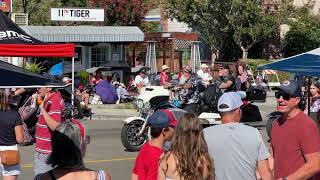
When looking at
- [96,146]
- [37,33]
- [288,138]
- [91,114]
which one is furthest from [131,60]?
[288,138]

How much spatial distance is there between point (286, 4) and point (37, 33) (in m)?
15.5

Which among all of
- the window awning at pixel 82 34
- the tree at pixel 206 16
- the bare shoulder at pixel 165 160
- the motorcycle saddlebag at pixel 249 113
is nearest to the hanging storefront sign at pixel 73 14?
the window awning at pixel 82 34

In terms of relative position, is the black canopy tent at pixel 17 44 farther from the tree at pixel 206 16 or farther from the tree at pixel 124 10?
the tree at pixel 124 10

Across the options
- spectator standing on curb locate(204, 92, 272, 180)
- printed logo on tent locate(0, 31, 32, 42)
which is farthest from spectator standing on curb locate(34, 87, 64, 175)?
printed logo on tent locate(0, 31, 32, 42)

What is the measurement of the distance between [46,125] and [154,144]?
3.15 metres

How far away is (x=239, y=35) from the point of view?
37.7 meters

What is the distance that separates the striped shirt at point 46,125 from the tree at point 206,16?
28.1 m

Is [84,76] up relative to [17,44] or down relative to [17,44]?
down

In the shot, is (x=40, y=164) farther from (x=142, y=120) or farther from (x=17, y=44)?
(x=142, y=120)

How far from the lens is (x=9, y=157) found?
8.12m

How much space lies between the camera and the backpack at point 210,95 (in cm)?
1617

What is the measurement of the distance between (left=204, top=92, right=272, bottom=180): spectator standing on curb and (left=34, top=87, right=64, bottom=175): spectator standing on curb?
2.68 m

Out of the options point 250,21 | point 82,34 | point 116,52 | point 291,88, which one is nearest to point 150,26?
point 250,21

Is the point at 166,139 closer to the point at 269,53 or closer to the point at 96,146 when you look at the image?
the point at 96,146
